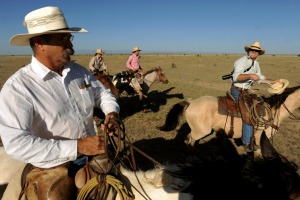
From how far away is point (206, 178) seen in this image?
167 cm

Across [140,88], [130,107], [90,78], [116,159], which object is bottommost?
[130,107]

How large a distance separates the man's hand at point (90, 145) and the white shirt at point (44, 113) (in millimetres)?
43

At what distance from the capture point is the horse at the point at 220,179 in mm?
1529

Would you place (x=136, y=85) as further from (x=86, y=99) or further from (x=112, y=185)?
(x=112, y=185)

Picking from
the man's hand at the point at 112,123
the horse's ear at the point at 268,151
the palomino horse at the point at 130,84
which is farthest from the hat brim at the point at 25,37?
the palomino horse at the point at 130,84

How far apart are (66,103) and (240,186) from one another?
138 cm

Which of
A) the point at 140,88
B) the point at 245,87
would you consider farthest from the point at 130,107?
the point at 245,87

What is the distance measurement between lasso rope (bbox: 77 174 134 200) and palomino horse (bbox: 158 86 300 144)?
3.79 metres

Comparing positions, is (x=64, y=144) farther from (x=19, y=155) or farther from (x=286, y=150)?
(x=286, y=150)

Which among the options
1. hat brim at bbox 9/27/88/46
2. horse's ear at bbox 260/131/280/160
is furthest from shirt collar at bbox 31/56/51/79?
horse's ear at bbox 260/131/280/160

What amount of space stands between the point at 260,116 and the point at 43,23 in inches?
172

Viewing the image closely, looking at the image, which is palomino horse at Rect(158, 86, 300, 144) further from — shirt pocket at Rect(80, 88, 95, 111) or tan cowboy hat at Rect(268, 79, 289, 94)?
shirt pocket at Rect(80, 88, 95, 111)

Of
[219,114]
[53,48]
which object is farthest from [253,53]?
[53,48]

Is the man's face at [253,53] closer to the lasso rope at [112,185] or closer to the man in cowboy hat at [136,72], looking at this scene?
the lasso rope at [112,185]
